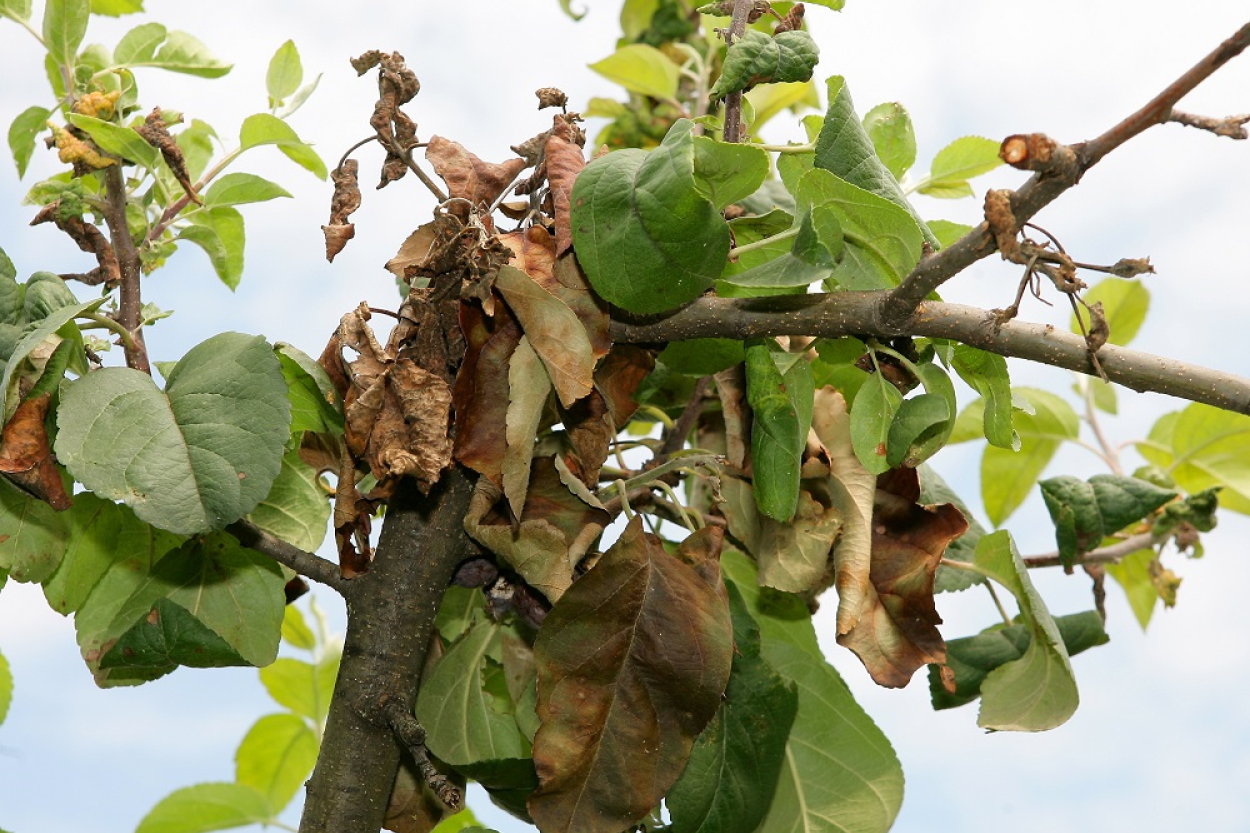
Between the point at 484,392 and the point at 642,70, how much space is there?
797 millimetres

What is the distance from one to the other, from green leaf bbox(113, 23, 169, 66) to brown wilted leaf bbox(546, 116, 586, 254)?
407 mm

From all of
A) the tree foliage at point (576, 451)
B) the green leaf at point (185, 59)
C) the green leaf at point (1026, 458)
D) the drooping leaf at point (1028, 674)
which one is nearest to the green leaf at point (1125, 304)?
the green leaf at point (1026, 458)

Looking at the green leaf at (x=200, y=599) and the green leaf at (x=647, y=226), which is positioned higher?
the green leaf at (x=647, y=226)

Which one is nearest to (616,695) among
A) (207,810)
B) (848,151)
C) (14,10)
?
(848,151)

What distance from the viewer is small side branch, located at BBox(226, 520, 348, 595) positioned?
28.9 inches

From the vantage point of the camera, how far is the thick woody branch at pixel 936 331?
1.93 feet

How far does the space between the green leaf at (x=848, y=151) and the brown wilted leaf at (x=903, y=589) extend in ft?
0.62

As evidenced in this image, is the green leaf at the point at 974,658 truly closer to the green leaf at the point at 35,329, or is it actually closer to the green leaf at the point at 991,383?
the green leaf at the point at 991,383

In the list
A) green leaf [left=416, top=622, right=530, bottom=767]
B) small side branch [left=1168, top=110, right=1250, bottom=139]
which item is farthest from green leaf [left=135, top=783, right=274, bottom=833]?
small side branch [left=1168, top=110, right=1250, bottom=139]

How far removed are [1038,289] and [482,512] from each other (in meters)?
0.33

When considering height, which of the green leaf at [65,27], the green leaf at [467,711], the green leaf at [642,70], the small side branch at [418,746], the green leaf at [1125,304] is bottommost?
the small side branch at [418,746]

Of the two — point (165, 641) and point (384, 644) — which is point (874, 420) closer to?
point (384, 644)

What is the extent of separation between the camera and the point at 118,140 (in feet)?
2.64

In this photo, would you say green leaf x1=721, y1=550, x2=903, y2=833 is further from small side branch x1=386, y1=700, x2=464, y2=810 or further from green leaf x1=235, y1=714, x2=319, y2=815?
green leaf x1=235, y1=714, x2=319, y2=815
